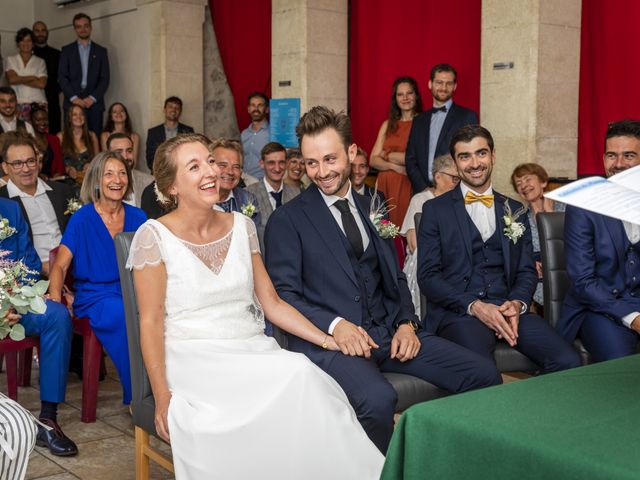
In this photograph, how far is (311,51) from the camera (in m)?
7.92

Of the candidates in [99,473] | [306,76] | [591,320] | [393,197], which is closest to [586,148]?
[393,197]

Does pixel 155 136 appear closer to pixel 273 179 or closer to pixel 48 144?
pixel 48 144

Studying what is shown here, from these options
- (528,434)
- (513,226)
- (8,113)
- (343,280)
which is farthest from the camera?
(8,113)

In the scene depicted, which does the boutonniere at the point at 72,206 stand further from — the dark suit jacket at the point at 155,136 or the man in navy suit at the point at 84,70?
the man in navy suit at the point at 84,70

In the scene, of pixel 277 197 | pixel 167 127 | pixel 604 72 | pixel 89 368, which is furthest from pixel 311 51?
pixel 89 368

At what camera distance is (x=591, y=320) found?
3510mm

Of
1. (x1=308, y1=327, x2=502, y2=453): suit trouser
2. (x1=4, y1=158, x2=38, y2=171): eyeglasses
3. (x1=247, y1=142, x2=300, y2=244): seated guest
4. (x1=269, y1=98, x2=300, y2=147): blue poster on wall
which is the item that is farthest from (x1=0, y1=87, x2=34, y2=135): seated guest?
(x1=308, y1=327, x2=502, y2=453): suit trouser

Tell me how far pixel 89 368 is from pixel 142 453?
145cm

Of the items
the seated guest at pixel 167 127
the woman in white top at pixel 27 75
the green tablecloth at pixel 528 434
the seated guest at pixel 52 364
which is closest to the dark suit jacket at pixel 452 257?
the seated guest at pixel 52 364

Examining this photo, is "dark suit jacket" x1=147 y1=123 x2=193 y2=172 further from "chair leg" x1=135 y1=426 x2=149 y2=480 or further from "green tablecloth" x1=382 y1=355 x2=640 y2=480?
"green tablecloth" x1=382 y1=355 x2=640 y2=480

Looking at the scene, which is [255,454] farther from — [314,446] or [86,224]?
[86,224]

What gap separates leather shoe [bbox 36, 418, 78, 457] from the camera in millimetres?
3695

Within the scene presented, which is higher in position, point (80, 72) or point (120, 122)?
point (80, 72)

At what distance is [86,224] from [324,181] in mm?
1768
